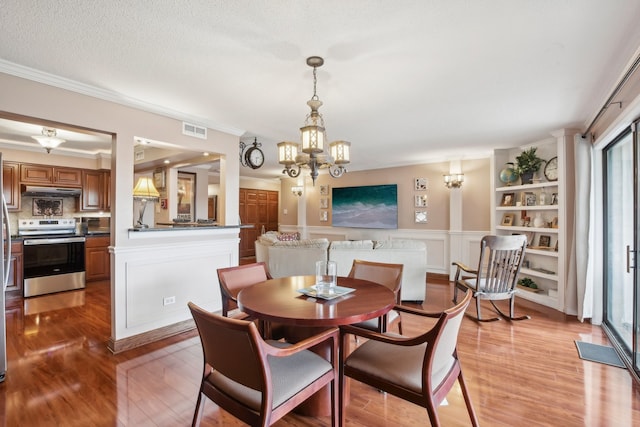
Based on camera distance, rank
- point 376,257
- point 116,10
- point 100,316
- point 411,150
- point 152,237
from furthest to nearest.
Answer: point 411,150 < point 376,257 < point 100,316 < point 152,237 < point 116,10

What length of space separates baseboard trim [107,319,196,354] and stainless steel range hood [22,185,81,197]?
3512 millimetres

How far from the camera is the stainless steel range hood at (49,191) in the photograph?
15.7ft

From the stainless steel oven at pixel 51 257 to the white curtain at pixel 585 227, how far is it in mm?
7062

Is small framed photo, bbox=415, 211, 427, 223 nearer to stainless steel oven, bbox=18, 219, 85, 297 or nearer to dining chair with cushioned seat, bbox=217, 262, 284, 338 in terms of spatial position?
dining chair with cushioned seat, bbox=217, 262, 284, 338

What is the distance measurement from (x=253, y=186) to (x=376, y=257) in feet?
17.4

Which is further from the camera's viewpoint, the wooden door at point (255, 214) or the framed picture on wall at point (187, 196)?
the wooden door at point (255, 214)

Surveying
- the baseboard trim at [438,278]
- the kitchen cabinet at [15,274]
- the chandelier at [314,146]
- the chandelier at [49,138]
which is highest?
the chandelier at [49,138]

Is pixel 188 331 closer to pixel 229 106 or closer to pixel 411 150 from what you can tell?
pixel 229 106

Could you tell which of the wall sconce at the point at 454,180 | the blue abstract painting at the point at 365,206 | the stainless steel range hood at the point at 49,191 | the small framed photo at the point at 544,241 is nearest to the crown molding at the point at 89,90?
the stainless steel range hood at the point at 49,191

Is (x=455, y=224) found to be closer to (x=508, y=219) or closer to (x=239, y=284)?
(x=508, y=219)

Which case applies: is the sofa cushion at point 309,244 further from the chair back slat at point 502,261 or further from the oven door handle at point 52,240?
the oven door handle at point 52,240

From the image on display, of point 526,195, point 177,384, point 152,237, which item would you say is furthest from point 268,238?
point 526,195

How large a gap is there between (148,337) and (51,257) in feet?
10.2

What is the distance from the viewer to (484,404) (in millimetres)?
2043
